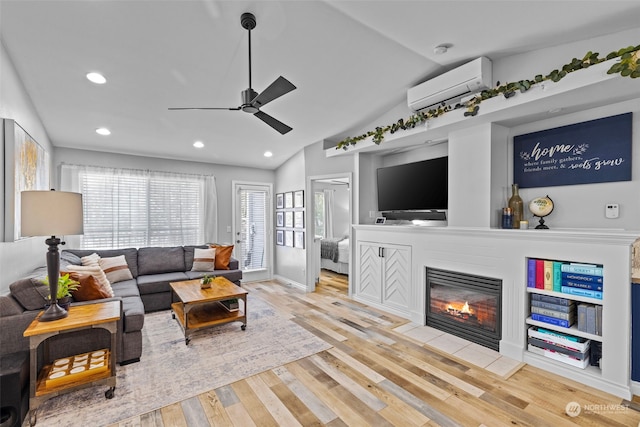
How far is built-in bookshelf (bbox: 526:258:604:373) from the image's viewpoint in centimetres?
251

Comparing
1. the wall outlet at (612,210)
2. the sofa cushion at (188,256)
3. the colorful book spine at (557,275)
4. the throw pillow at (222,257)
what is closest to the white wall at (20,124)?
the sofa cushion at (188,256)

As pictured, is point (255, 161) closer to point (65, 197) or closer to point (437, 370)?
point (65, 197)

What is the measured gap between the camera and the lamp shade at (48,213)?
6.76ft

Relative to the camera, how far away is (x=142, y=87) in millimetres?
3170

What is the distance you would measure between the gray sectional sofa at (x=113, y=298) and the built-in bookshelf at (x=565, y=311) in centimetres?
381

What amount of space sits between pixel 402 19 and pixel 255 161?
4042 mm

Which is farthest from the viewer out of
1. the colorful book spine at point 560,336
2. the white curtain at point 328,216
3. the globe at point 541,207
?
the white curtain at point 328,216

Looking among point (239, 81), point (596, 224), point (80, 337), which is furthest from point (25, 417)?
point (596, 224)

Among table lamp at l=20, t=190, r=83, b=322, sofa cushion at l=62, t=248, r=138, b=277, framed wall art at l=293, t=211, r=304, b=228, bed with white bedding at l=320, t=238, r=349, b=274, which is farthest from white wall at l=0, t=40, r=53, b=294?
bed with white bedding at l=320, t=238, r=349, b=274

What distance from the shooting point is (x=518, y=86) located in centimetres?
262

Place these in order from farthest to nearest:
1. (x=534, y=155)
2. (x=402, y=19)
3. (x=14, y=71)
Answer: (x=534, y=155), (x=14, y=71), (x=402, y=19)

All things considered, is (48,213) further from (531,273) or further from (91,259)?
(531,273)

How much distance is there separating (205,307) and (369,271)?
241 cm

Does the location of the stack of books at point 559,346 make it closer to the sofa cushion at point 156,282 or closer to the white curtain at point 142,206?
the sofa cushion at point 156,282
